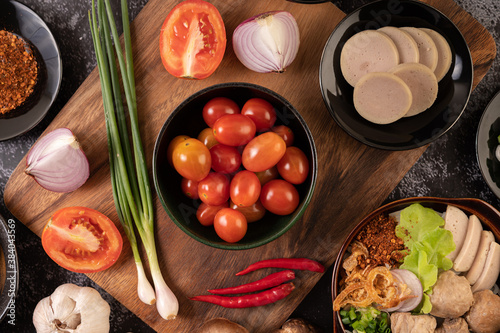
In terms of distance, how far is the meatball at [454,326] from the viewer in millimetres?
1363

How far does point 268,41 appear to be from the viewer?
1.33m

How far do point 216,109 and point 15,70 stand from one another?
86cm

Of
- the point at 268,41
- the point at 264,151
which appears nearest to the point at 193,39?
the point at 268,41

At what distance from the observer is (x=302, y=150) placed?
4.40ft

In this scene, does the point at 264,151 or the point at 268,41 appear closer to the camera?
the point at 264,151

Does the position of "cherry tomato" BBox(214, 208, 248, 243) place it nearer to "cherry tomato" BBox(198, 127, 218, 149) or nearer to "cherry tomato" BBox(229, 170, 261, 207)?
"cherry tomato" BBox(229, 170, 261, 207)

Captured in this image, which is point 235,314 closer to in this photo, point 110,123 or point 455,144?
point 110,123

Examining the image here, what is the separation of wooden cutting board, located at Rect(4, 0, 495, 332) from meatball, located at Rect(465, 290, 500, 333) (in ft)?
1.61

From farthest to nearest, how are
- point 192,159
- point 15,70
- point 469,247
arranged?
point 15,70 < point 469,247 < point 192,159

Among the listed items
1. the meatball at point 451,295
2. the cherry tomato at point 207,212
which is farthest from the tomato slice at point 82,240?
the meatball at point 451,295

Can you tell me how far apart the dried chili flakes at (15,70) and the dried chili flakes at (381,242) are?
1401 millimetres

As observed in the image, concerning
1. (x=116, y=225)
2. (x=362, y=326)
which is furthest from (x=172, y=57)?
(x=362, y=326)

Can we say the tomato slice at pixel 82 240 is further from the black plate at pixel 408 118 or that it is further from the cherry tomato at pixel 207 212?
the black plate at pixel 408 118

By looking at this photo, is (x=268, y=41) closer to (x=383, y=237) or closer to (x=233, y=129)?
(x=233, y=129)
